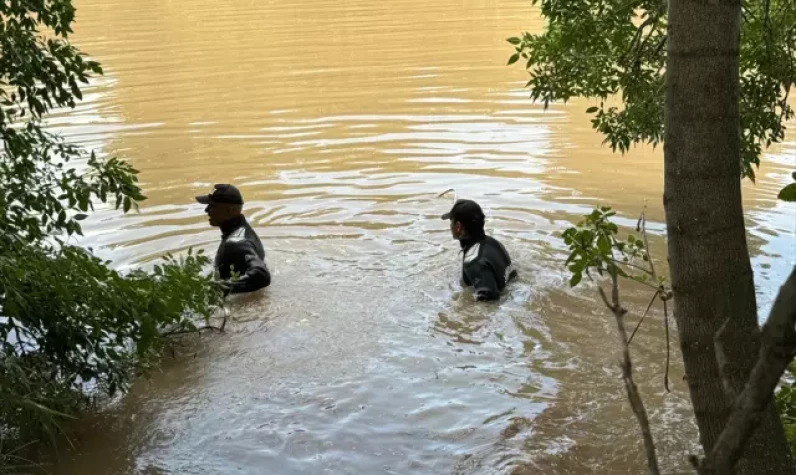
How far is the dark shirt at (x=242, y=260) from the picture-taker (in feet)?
25.6

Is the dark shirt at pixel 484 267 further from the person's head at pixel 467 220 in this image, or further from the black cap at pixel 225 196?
the black cap at pixel 225 196

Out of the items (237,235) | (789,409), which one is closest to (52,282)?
(789,409)

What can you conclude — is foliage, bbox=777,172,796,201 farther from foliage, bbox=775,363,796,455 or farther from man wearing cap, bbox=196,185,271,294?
man wearing cap, bbox=196,185,271,294

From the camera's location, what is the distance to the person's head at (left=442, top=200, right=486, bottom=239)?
746 cm

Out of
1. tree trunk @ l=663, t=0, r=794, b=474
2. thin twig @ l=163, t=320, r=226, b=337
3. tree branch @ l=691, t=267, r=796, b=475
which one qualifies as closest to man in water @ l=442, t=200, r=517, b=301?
thin twig @ l=163, t=320, r=226, b=337

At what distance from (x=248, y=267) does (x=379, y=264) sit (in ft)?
4.56

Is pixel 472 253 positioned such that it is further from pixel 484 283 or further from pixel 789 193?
pixel 789 193

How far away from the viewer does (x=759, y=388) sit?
139 centimetres

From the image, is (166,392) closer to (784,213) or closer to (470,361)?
(470,361)

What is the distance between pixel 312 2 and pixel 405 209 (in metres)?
19.4

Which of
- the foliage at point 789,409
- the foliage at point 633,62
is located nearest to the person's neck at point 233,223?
the foliage at point 633,62

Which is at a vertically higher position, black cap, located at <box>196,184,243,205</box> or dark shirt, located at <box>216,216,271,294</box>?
black cap, located at <box>196,184,243,205</box>

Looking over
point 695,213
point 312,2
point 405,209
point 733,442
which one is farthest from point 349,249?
point 312,2

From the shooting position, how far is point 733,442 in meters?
1.41
